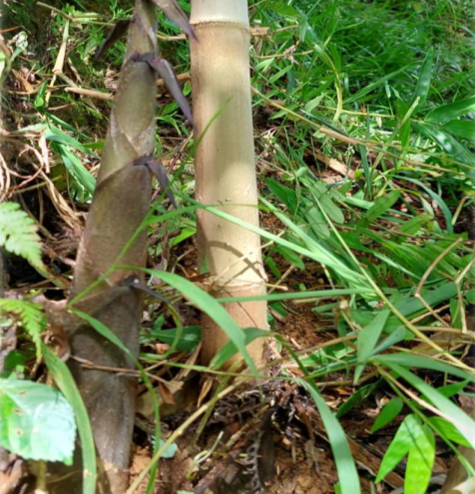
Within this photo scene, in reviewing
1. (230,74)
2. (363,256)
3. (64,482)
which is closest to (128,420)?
(64,482)

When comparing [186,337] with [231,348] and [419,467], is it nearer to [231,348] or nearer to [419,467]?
[231,348]

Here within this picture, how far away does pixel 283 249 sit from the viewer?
99cm

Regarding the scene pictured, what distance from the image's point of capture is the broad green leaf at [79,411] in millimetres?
554

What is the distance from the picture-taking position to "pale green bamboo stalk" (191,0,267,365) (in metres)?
0.77

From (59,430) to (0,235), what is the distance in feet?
0.62

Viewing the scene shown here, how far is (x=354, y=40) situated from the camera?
78.9 inches

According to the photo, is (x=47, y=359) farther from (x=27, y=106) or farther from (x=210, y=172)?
(x=27, y=106)

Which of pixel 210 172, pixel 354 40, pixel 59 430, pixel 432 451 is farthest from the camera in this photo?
pixel 354 40

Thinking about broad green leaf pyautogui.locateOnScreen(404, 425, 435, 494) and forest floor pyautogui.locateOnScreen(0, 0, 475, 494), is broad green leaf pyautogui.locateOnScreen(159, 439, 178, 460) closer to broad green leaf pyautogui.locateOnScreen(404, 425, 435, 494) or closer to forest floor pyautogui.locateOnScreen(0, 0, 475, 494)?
forest floor pyautogui.locateOnScreen(0, 0, 475, 494)

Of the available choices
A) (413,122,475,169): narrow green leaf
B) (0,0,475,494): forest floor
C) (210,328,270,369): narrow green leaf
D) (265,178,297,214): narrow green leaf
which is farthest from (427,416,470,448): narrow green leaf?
(413,122,475,169): narrow green leaf

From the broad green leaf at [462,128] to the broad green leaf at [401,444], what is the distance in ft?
2.48

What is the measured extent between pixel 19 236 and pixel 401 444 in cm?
47

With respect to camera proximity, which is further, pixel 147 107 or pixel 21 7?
pixel 21 7

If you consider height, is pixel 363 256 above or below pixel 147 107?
below
